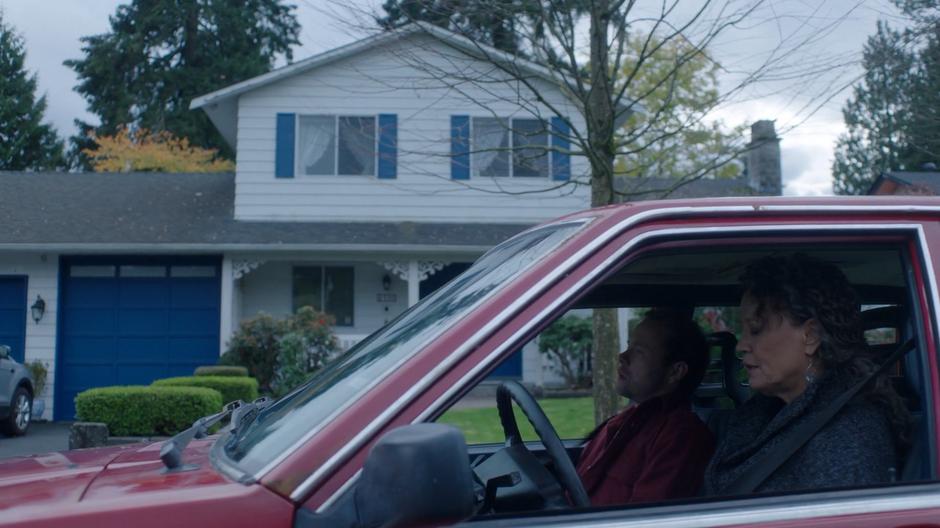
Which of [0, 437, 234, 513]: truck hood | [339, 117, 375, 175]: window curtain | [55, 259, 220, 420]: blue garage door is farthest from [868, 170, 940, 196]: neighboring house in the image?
[55, 259, 220, 420]: blue garage door

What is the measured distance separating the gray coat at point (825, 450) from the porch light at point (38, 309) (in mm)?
16965

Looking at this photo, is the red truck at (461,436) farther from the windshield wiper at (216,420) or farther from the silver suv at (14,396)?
the silver suv at (14,396)

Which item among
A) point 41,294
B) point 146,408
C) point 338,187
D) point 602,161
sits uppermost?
point 338,187

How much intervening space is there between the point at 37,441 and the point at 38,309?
4513 mm

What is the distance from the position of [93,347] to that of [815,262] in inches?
671

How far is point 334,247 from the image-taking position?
16.9m

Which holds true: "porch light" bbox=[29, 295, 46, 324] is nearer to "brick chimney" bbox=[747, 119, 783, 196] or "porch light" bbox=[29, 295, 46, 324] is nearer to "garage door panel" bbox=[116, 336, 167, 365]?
"garage door panel" bbox=[116, 336, 167, 365]

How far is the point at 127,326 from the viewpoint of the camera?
17781 millimetres

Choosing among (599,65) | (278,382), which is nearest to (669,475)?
(599,65)

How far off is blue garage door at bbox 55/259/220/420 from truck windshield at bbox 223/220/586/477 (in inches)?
625

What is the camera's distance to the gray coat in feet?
7.89

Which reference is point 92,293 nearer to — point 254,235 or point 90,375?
point 90,375

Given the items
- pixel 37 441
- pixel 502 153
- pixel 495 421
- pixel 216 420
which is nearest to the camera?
pixel 216 420

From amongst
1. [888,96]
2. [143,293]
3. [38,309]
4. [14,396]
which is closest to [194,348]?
[143,293]
